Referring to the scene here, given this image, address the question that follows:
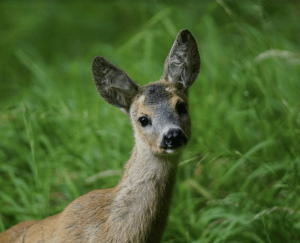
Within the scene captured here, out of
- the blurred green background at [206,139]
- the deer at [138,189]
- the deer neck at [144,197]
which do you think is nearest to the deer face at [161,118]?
the deer at [138,189]

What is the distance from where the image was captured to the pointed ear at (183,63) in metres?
3.02

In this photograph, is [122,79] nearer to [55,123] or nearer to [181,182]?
[181,182]

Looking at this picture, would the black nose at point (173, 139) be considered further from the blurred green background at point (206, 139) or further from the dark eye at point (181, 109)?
the blurred green background at point (206, 139)

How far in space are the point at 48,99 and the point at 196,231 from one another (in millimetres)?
2268

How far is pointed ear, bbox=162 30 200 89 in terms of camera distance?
302 cm

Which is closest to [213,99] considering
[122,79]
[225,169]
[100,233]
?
[225,169]

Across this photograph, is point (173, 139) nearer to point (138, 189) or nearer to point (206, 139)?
point (138, 189)

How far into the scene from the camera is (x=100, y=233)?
256 cm

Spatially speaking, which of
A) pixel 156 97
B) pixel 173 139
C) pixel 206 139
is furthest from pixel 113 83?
pixel 206 139

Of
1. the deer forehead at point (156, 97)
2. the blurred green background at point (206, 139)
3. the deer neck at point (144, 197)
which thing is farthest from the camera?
the blurred green background at point (206, 139)

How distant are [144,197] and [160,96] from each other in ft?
2.11

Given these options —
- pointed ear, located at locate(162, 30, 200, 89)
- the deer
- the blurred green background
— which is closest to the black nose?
the deer

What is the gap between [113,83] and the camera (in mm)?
2918

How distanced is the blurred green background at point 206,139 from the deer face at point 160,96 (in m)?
0.44
